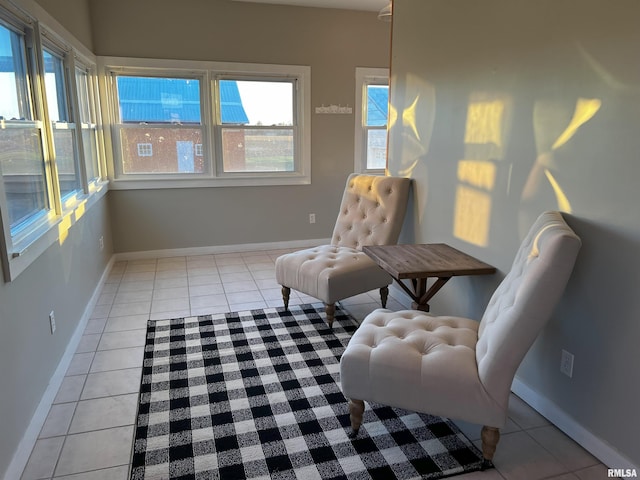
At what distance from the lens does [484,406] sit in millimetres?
1731

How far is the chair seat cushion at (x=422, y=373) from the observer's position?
175 centimetres

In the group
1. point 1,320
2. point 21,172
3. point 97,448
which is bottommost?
point 97,448

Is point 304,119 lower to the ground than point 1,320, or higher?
higher

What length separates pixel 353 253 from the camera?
334 cm

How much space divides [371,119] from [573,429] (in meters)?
4.09

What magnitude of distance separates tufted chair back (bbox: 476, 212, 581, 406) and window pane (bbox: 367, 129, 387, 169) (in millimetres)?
3737

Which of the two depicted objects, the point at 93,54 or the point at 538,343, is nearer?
the point at 538,343

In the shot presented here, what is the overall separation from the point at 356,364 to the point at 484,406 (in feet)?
1.66

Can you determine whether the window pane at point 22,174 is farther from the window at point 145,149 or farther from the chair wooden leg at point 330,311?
the window at point 145,149

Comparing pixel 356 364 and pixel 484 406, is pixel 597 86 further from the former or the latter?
pixel 356 364

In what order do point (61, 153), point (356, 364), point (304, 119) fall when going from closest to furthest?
point (356, 364) → point (61, 153) → point (304, 119)

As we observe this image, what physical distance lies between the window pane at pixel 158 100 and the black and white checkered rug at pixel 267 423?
2.58 meters

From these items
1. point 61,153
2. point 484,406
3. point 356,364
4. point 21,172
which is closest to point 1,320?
point 21,172

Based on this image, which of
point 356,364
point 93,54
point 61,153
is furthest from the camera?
point 93,54
